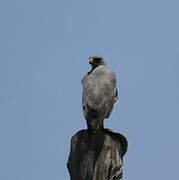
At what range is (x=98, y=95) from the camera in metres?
12.7

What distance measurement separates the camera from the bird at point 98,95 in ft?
41.2

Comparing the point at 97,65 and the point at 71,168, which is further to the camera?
the point at 97,65

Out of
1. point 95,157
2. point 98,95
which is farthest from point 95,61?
point 95,157

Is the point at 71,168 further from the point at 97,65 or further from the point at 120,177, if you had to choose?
the point at 97,65

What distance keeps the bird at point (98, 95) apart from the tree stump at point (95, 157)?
0.69 feet

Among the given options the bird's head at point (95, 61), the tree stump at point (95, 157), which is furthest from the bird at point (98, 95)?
the tree stump at point (95, 157)

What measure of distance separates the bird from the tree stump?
0.69 ft

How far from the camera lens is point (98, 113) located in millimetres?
12555

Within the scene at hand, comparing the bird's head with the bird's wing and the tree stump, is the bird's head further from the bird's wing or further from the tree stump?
the tree stump

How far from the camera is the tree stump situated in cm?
1248

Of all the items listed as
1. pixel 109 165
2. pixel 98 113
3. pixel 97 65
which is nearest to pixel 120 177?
pixel 109 165

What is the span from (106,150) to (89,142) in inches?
13.6

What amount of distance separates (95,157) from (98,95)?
1136mm

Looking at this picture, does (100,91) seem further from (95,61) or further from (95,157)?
(95,157)
